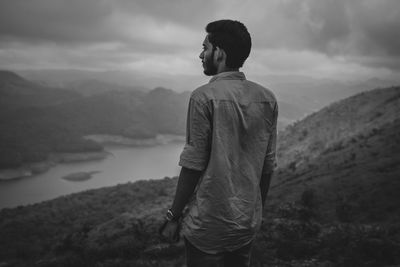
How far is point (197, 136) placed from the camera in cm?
217

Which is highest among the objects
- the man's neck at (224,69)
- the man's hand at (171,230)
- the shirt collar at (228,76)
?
the man's neck at (224,69)

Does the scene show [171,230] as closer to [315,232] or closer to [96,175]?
[315,232]

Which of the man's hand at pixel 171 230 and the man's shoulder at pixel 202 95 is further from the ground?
the man's shoulder at pixel 202 95

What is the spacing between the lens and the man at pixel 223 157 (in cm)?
218

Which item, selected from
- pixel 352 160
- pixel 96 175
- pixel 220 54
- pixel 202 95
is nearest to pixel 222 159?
pixel 202 95

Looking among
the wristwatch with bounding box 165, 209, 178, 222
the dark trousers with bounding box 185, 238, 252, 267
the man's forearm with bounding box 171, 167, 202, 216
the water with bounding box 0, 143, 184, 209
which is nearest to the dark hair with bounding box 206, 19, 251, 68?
the man's forearm with bounding box 171, 167, 202, 216

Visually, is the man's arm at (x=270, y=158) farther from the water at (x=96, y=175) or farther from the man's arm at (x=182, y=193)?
the water at (x=96, y=175)

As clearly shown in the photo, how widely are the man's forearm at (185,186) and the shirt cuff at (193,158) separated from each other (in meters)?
0.05

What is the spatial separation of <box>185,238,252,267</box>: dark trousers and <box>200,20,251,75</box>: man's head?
1.32 metres

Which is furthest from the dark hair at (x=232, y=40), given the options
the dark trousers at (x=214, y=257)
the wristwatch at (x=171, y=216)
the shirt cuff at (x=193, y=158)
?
the dark trousers at (x=214, y=257)

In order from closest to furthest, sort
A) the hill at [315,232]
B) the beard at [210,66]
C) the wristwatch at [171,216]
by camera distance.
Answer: the wristwatch at [171,216], the beard at [210,66], the hill at [315,232]

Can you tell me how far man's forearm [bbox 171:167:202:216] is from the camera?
2211mm

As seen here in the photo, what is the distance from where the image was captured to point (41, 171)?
352 ft

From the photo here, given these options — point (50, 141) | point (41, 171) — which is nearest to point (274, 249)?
point (41, 171)
